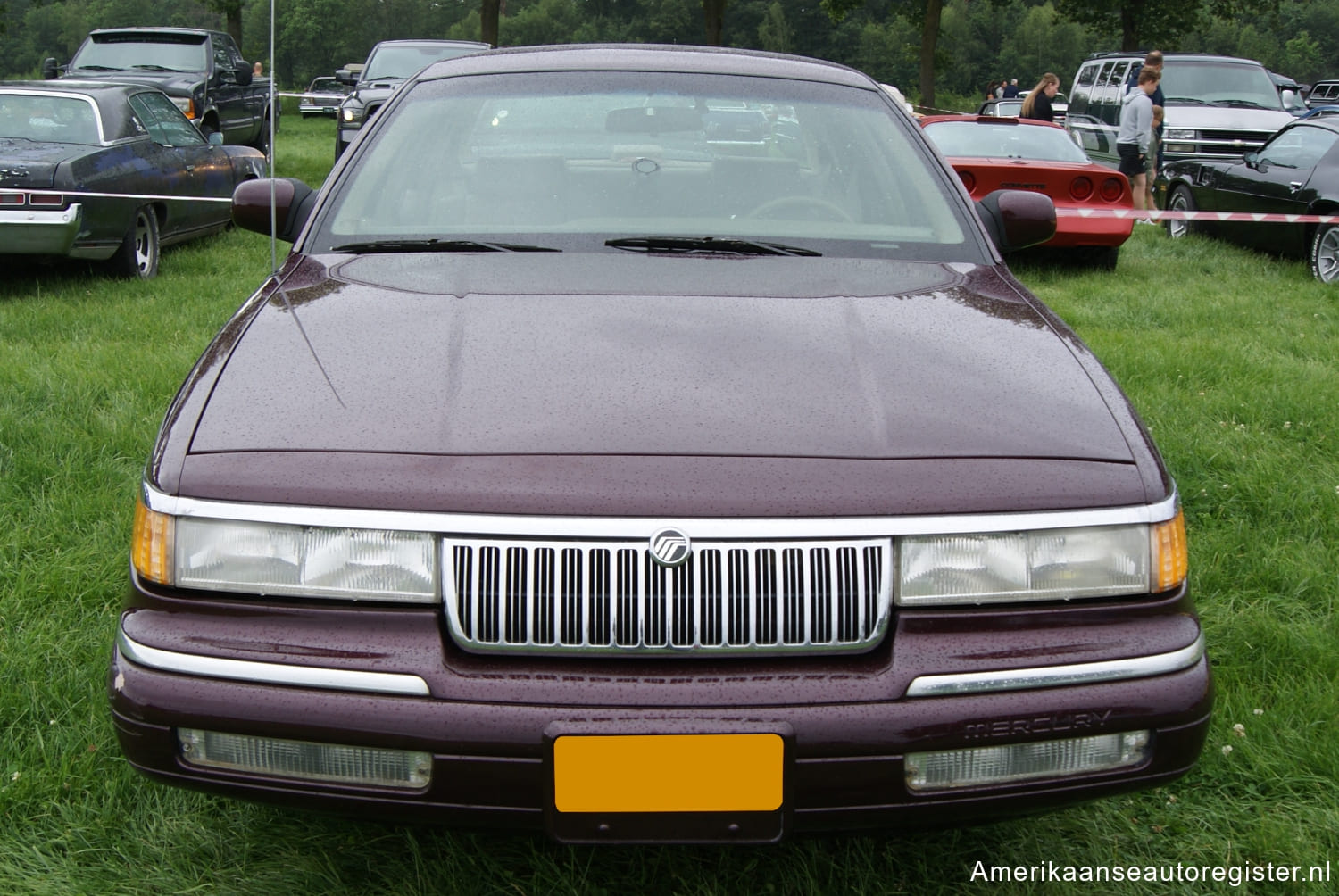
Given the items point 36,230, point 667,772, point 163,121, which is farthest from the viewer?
point 163,121

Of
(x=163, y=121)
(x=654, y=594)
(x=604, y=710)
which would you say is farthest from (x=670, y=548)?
(x=163, y=121)

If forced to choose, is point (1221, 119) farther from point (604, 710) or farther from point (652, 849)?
point (604, 710)

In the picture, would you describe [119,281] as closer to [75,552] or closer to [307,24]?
[75,552]

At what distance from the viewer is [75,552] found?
136 inches

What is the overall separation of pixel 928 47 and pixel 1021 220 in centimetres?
2945

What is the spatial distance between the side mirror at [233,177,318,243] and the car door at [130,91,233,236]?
521cm

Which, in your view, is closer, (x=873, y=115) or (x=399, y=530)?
(x=399, y=530)

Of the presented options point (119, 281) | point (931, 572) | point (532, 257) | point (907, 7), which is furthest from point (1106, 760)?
point (907, 7)

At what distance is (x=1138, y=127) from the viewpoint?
39.6 feet

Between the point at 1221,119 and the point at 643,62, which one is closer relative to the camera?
the point at 643,62

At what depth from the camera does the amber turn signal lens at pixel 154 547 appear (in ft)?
6.21

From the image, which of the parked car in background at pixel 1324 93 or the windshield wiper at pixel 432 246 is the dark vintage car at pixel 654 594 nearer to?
the windshield wiper at pixel 432 246

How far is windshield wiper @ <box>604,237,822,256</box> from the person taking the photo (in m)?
2.75

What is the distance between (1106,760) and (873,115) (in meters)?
1.91
